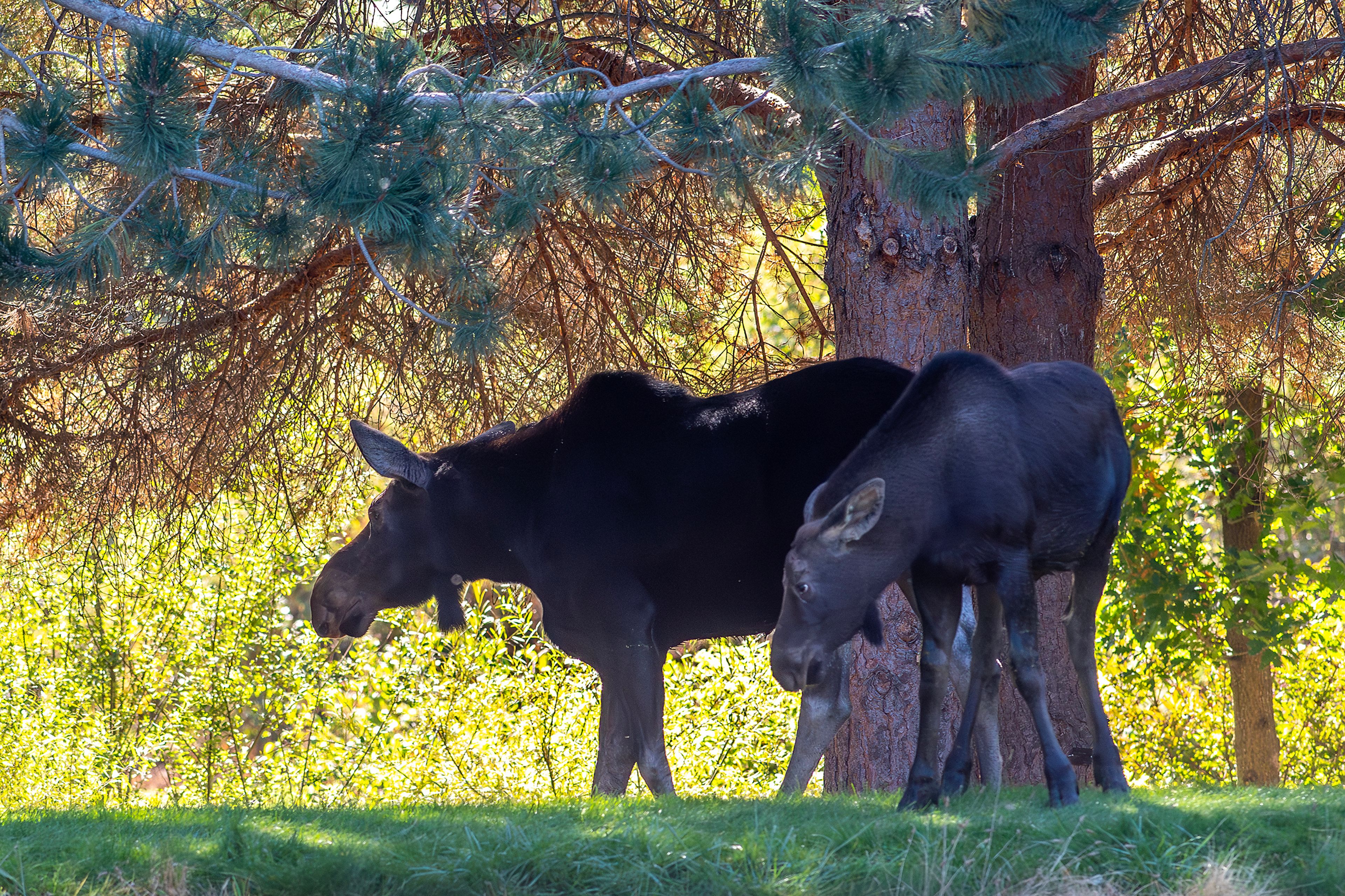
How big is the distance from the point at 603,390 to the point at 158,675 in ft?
32.6

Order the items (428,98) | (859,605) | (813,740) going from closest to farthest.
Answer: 1. (859,605)
2. (428,98)
3. (813,740)

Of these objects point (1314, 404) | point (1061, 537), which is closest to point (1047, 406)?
point (1061, 537)

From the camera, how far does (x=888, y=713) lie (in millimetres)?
8078

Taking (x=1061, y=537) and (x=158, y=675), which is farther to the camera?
(x=158, y=675)

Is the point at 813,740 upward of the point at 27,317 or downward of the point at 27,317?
downward

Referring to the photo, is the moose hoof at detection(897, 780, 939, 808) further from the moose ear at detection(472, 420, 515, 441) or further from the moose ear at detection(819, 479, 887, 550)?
the moose ear at detection(472, 420, 515, 441)

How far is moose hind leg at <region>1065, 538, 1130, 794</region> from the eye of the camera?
5.48 metres

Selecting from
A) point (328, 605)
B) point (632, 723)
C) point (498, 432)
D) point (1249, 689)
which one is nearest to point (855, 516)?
point (632, 723)

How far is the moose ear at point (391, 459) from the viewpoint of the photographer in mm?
6840

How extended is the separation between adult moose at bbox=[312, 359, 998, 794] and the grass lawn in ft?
5.25

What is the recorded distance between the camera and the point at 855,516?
490 cm

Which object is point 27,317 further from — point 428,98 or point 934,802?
point 934,802

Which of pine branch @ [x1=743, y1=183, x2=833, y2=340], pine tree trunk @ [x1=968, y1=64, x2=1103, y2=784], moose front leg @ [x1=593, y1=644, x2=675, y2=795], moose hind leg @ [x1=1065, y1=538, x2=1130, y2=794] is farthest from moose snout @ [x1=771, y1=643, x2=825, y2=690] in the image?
pine tree trunk @ [x1=968, y1=64, x2=1103, y2=784]

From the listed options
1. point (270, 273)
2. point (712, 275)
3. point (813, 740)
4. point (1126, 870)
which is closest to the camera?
point (1126, 870)
